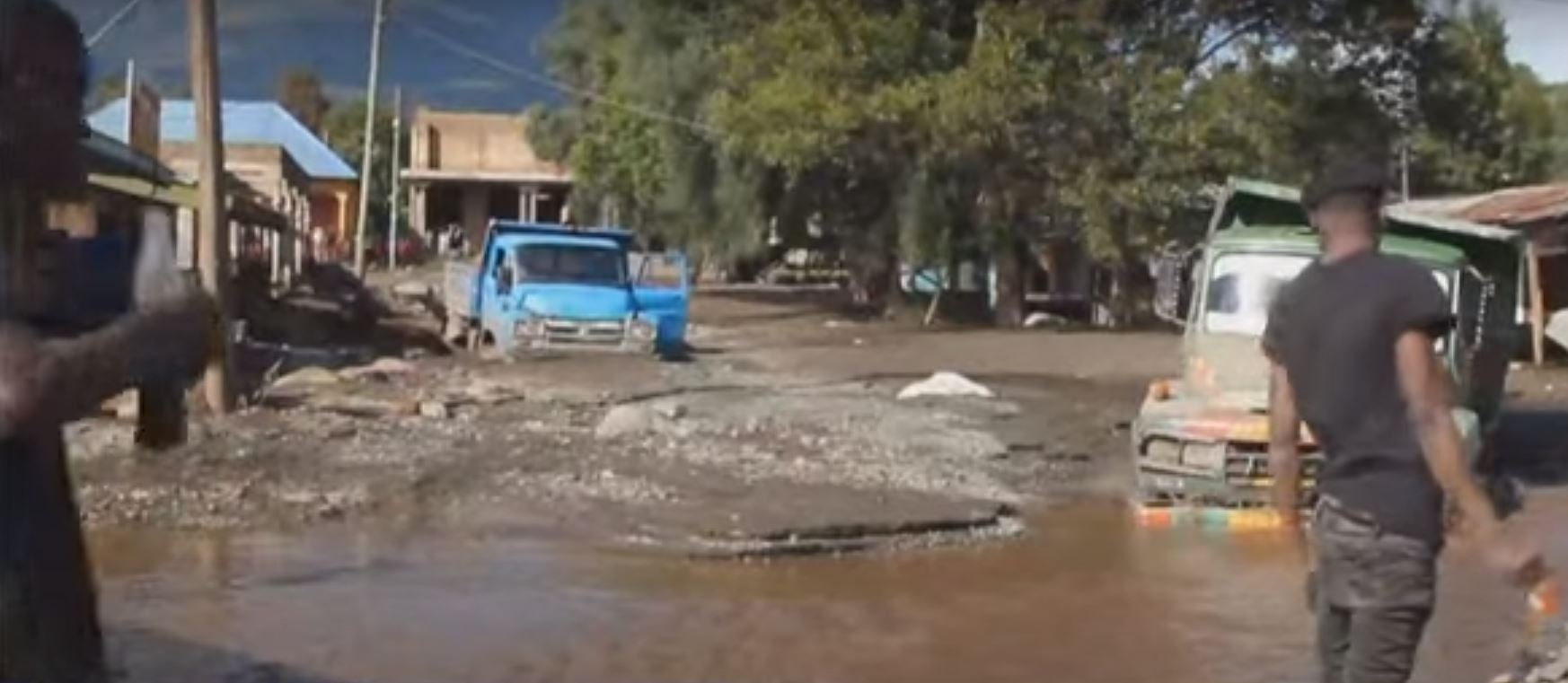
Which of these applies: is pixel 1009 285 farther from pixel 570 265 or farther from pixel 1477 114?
pixel 570 265

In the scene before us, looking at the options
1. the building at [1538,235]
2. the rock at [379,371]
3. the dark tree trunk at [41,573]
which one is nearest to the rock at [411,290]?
the rock at [379,371]

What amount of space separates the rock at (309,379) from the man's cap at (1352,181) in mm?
17418

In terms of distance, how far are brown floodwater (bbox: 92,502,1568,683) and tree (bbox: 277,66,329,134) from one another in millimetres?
76082

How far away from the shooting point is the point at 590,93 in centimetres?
6003

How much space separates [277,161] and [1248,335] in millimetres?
38624

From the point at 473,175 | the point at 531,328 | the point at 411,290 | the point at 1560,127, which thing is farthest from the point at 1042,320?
the point at 473,175

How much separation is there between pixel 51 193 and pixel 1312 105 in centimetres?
3830

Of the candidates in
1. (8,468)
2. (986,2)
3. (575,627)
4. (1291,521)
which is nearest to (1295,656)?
(575,627)

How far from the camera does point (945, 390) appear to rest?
26062 millimetres

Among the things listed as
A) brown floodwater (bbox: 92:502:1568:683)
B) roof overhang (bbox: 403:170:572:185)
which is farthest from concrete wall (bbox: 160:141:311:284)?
brown floodwater (bbox: 92:502:1568:683)

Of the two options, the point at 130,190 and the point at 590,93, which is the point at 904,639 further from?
the point at 590,93

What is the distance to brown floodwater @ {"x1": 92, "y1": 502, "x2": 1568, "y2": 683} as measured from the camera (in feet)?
34.0

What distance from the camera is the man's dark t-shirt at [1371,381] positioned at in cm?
625

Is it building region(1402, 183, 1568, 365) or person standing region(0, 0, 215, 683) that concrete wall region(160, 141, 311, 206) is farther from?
person standing region(0, 0, 215, 683)
